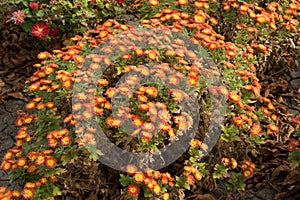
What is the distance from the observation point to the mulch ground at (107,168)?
3580mm

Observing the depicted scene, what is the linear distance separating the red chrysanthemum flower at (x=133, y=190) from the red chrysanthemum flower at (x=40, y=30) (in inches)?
79.7

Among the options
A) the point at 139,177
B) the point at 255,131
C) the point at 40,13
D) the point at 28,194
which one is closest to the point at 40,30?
the point at 40,13

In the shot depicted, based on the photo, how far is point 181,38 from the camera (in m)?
3.85

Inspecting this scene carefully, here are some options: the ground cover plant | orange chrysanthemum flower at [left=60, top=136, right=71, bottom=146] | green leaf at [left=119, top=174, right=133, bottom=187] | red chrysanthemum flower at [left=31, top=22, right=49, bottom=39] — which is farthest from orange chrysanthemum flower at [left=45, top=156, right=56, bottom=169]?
red chrysanthemum flower at [left=31, top=22, right=49, bottom=39]

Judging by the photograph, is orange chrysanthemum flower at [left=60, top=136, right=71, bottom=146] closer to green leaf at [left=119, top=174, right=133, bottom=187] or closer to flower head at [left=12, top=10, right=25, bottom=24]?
green leaf at [left=119, top=174, right=133, bottom=187]

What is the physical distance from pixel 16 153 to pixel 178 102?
4.17ft

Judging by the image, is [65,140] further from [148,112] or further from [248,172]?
[248,172]

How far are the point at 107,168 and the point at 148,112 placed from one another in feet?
2.32

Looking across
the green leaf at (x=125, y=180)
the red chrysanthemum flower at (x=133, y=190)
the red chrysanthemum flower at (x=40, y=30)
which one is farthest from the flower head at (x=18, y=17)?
the red chrysanthemum flower at (x=133, y=190)

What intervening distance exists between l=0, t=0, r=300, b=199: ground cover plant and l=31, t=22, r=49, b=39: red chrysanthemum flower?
0.77 metres

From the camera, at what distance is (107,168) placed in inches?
143

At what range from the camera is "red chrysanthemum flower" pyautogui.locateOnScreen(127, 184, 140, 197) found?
318 cm

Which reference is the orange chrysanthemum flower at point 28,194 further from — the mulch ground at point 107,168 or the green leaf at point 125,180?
the green leaf at point 125,180

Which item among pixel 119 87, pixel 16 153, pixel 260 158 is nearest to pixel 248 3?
pixel 260 158
